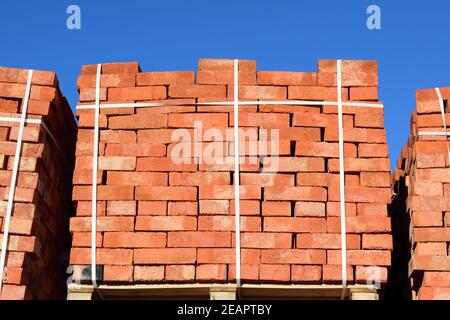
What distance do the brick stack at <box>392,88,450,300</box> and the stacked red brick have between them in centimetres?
28

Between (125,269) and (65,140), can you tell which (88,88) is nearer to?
(65,140)

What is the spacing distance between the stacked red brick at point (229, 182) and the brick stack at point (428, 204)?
276mm

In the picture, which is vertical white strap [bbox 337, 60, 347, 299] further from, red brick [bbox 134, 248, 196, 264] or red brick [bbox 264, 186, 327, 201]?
red brick [bbox 134, 248, 196, 264]

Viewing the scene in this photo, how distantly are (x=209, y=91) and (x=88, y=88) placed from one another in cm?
105

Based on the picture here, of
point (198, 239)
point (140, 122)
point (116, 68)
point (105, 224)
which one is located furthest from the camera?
point (116, 68)

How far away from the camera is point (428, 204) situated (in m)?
6.64

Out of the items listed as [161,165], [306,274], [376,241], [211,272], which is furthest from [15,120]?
[376,241]

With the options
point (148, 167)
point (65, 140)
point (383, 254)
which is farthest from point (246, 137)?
point (65, 140)

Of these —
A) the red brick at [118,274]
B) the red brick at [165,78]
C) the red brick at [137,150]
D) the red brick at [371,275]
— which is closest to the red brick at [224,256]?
the red brick at [118,274]

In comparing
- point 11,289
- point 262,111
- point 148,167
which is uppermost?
point 262,111

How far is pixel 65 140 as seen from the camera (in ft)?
25.3

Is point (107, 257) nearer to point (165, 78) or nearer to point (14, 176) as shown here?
point (14, 176)

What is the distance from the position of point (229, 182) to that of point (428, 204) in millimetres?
1604

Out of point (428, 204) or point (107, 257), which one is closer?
point (107, 257)
